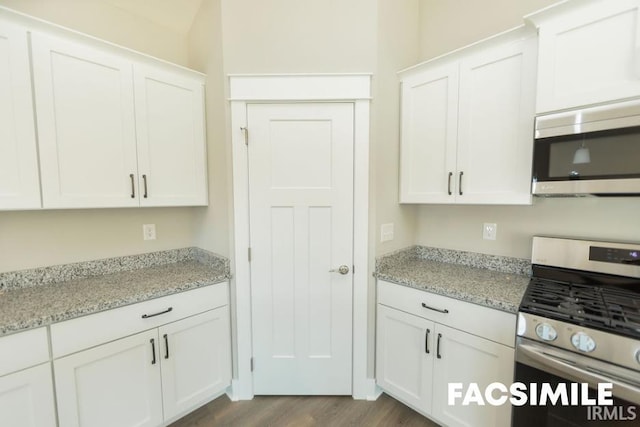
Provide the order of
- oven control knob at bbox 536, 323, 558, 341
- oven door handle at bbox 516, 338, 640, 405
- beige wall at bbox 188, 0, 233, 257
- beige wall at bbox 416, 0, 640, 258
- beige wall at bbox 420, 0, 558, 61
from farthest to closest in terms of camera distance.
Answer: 1. beige wall at bbox 188, 0, 233, 257
2. beige wall at bbox 420, 0, 558, 61
3. beige wall at bbox 416, 0, 640, 258
4. oven control knob at bbox 536, 323, 558, 341
5. oven door handle at bbox 516, 338, 640, 405


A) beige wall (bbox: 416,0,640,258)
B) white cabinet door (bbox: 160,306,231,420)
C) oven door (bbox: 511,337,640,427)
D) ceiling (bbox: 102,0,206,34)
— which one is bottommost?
white cabinet door (bbox: 160,306,231,420)

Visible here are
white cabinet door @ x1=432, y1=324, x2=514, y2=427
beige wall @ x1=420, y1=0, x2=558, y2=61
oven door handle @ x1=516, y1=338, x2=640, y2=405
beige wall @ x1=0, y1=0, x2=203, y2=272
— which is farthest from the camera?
beige wall @ x1=420, y1=0, x2=558, y2=61

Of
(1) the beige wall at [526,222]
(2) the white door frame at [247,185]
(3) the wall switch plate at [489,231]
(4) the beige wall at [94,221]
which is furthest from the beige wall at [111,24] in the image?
(3) the wall switch plate at [489,231]

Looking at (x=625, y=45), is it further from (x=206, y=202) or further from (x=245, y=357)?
(x=245, y=357)

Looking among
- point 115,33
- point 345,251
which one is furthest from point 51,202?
point 345,251

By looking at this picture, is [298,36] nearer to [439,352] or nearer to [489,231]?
[489,231]

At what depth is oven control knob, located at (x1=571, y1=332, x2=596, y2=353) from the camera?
1.07 meters

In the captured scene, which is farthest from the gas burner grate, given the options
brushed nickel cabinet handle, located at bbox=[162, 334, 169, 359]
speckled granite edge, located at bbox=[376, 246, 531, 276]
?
brushed nickel cabinet handle, located at bbox=[162, 334, 169, 359]

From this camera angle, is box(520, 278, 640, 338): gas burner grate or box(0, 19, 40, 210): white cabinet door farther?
box(0, 19, 40, 210): white cabinet door

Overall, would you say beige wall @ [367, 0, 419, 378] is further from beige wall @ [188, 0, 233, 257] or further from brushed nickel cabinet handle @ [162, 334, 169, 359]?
brushed nickel cabinet handle @ [162, 334, 169, 359]

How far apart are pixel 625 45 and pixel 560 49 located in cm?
23

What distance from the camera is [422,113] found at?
1951mm

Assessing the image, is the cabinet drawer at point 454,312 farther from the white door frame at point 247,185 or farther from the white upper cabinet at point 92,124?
the white upper cabinet at point 92,124

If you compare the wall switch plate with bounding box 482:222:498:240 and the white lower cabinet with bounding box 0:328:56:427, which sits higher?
the wall switch plate with bounding box 482:222:498:240
